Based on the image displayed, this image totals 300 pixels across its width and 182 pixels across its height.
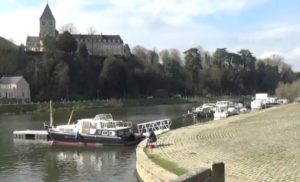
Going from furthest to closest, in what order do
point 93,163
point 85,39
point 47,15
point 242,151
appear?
1. point 47,15
2. point 85,39
3. point 93,163
4. point 242,151

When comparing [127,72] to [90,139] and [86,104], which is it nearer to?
[86,104]

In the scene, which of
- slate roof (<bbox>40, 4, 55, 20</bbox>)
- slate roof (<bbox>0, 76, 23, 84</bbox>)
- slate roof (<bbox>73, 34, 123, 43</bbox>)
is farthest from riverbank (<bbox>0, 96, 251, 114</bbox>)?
slate roof (<bbox>40, 4, 55, 20</bbox>)

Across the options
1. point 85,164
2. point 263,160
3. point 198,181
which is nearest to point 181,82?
point 85,164

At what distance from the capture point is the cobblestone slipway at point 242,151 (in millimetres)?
18594

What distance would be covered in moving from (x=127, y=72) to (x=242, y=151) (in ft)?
434

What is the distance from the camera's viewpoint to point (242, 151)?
80.1 feet

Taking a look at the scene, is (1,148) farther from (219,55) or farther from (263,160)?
(219,55)

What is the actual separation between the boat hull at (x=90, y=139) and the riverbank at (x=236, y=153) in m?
6.46

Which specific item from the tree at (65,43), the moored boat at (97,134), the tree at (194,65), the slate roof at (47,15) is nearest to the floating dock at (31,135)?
the moored boat at (97,134)

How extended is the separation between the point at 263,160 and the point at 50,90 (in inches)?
4612

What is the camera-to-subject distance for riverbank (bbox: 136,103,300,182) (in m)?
18.8

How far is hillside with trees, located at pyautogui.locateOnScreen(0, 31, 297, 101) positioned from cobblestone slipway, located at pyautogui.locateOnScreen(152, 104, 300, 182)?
102730mm

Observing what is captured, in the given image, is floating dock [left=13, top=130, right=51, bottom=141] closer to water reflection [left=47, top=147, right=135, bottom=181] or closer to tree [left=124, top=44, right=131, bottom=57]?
water reflection [left=47, top=147, right=135, bottom=181]

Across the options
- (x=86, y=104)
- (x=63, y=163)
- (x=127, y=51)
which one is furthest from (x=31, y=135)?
(x=127, y=51)
